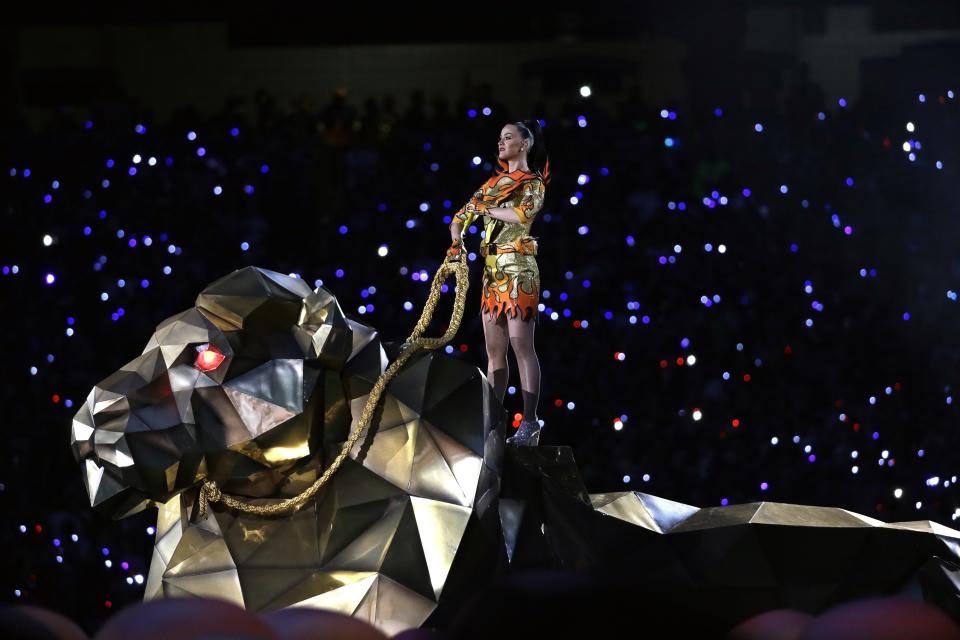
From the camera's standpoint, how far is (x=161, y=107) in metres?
8.27

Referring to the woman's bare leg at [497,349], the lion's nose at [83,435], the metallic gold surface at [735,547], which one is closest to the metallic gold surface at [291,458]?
the lion's nose at [83,435]

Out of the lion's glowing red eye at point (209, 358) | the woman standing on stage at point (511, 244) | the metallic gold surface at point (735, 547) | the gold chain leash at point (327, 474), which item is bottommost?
the metallic gold surface at point (735, 547)

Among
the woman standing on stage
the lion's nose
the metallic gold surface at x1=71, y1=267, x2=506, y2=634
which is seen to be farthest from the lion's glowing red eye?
the woman standing on stage

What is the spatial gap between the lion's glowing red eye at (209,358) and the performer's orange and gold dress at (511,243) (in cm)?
87

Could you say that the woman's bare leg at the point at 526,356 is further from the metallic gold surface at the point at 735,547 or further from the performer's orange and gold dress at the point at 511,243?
the metallic gold surface at the point at 735,547

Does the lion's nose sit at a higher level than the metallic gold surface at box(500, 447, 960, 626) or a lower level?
higher

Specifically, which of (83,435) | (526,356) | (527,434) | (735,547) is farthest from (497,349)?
(83,435)

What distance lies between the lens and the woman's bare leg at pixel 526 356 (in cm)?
358

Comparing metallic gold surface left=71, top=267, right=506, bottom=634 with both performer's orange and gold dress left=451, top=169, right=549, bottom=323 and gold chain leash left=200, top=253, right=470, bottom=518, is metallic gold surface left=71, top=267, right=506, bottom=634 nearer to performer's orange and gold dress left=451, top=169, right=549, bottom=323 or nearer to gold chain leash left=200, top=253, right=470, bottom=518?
gold chain leash left=200, top=253, right=470, bottom=518

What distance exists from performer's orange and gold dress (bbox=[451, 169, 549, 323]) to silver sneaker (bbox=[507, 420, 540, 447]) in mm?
348

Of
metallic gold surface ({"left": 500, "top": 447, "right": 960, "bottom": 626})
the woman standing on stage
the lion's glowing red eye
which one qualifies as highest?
the woman standing on stage

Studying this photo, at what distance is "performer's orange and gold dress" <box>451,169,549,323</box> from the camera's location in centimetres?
351

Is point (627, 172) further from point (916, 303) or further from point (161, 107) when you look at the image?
point (161, 107)

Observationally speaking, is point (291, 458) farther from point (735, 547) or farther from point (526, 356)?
point (735, 547)
